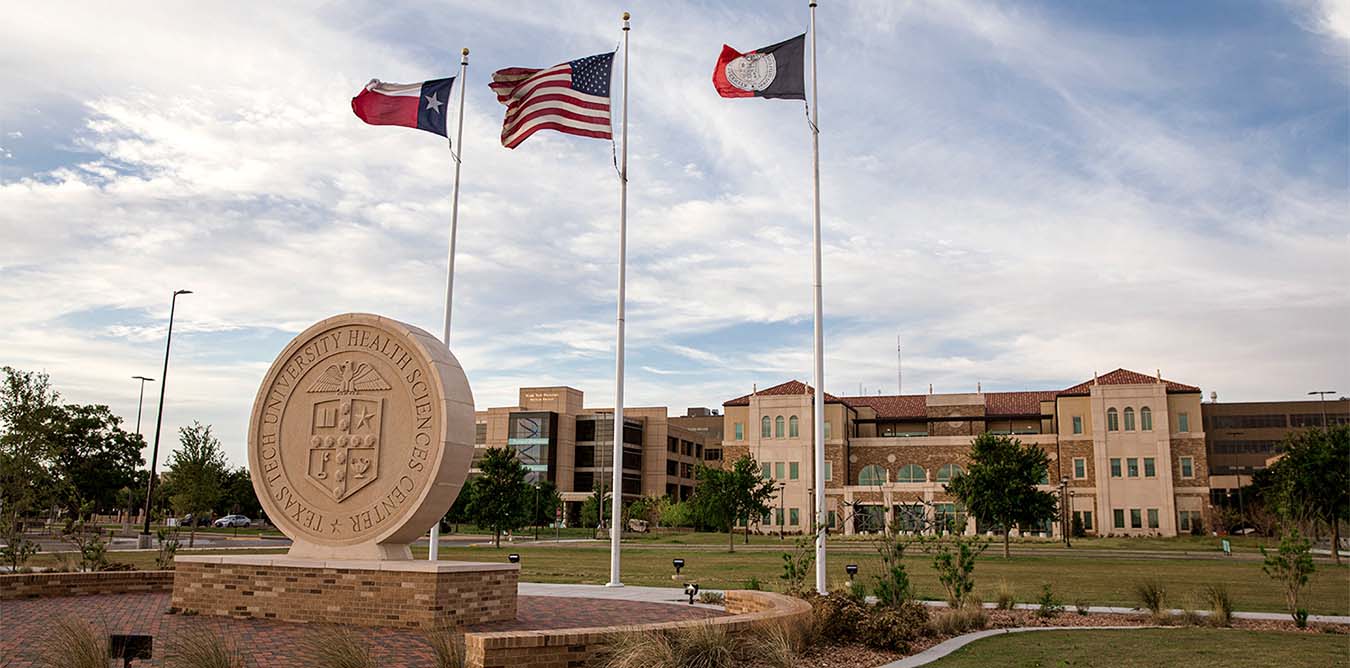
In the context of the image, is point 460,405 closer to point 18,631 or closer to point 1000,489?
point 18,631

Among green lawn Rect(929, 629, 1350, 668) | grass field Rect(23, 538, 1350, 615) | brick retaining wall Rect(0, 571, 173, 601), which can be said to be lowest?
grass field Rect(23, 538, 1350, 615)

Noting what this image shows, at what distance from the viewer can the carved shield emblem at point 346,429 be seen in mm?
13977

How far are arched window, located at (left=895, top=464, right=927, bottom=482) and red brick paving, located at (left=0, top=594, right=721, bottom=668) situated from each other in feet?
245

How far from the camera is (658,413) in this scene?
119875 mm

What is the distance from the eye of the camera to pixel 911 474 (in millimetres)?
88062

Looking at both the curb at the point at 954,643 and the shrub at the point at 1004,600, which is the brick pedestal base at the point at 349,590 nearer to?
the curb at the point at 954,643

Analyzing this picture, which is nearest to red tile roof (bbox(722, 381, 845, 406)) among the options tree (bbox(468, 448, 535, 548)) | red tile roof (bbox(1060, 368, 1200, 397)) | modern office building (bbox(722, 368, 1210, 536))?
modern office building (bbox(722, 368, 1210, 536))

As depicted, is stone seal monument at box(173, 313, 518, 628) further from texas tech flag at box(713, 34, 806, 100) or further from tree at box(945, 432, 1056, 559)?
tree at box(945, 432, 1056, 559)

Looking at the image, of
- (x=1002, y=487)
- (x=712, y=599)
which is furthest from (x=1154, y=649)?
(x=1002, y=487)

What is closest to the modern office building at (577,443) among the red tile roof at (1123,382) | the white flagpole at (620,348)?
the red tile roof at (1123,382)

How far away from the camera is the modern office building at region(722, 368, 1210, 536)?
81812mm

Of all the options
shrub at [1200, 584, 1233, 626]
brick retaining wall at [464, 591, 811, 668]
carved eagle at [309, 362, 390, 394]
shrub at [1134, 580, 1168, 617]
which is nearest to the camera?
brick retaining wall at [464, 591, 811, 668]

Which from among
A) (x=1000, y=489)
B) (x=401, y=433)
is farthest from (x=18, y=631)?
(x=1000, y=489)

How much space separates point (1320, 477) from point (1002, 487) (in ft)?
45.7
